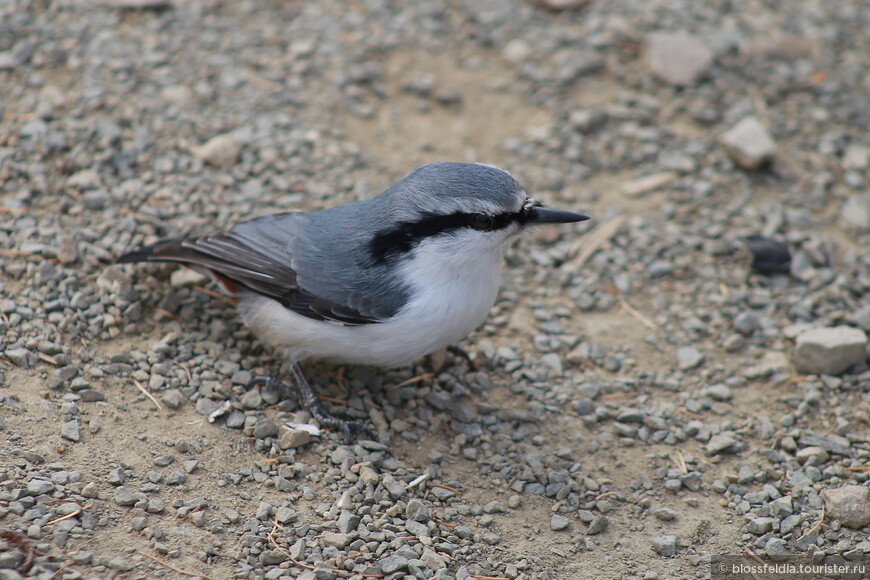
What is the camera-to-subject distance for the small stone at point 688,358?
538cm

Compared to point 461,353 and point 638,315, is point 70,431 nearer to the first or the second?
point 461,353

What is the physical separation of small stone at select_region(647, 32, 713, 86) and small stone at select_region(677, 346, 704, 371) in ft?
9.95

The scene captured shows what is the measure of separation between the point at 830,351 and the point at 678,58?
349cm

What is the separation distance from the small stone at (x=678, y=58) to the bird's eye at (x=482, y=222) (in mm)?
3756

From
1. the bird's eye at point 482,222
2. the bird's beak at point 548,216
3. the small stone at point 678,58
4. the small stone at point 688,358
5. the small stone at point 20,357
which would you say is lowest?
the small stone at point 688,358

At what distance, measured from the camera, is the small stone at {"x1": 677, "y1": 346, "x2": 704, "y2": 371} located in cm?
538

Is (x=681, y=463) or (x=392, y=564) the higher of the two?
(x=392, y=564)

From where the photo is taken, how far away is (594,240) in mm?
6281

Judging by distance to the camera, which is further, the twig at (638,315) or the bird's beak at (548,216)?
the twig at (638,315)

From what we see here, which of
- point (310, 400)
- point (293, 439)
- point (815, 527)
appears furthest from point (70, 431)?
point (815, 527)

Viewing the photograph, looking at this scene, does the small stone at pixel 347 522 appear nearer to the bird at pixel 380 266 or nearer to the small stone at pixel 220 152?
the bird at pixel 380 266

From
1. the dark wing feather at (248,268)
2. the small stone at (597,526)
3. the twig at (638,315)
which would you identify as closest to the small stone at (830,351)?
the twig at (638,315)

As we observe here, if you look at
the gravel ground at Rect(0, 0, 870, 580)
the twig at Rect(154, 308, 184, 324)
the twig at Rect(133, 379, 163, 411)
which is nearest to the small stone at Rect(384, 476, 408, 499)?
the gravel ground at Rect(0, 0, 870, 580)

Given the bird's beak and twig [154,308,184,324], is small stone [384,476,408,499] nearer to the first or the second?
the bird's beak
